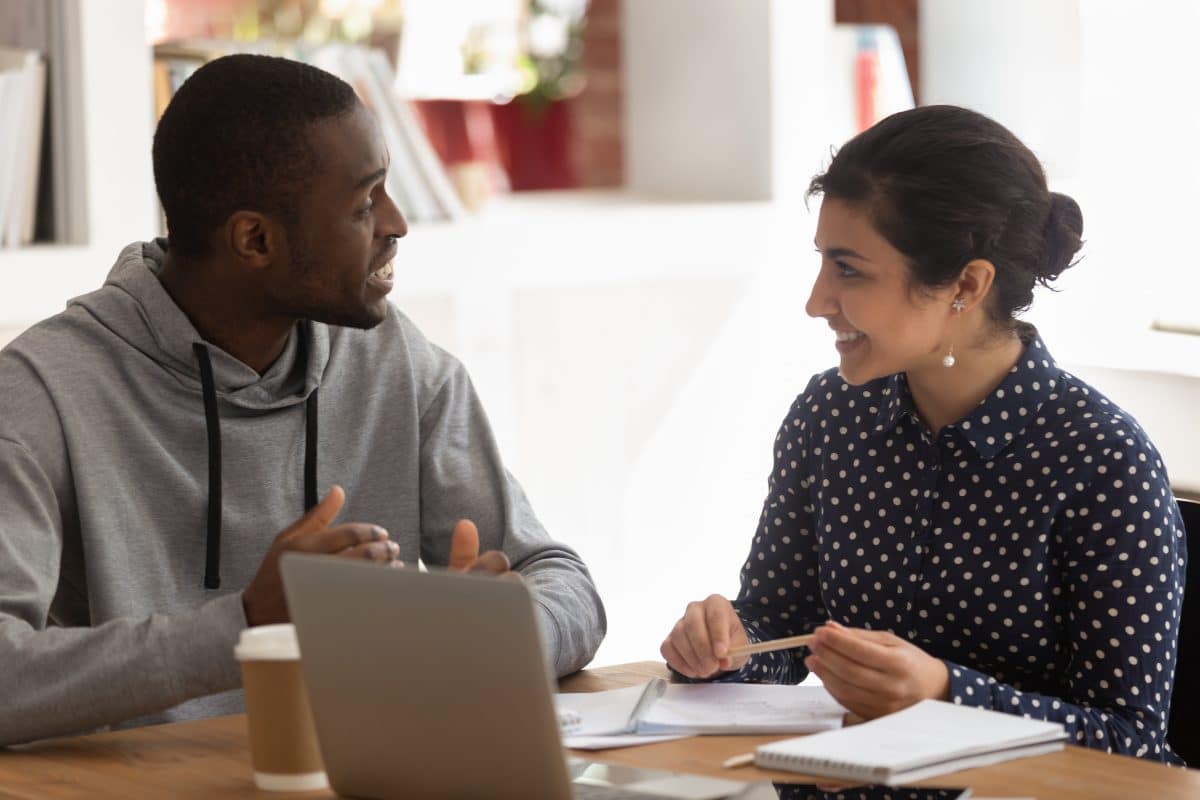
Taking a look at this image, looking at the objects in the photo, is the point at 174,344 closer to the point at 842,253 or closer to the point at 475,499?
the point at 475,499

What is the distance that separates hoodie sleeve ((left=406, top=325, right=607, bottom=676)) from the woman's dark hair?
466 mm

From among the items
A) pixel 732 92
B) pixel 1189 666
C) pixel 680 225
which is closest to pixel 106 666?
pixel 1189 666

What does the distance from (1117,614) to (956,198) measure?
1.45 feet

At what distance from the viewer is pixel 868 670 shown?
143cm

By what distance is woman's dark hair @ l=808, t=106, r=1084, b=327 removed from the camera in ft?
5.70

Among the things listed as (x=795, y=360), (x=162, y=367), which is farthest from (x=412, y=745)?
(x=795, y=360)

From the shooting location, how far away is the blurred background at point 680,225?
265cm

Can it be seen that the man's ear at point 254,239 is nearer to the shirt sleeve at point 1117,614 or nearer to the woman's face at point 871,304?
the woman's face at point 871,304

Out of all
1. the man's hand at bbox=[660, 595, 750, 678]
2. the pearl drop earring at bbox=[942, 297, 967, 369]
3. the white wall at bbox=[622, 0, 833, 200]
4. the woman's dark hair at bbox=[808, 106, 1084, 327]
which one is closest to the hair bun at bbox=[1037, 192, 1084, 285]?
the woman's dark hair at bbox=[808, 106, 1084, 327]

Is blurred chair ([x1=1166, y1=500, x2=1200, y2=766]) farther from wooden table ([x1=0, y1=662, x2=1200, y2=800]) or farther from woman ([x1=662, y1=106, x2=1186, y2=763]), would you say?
wooden table ([x1=0, y1=662, x2=1200, y2=800])

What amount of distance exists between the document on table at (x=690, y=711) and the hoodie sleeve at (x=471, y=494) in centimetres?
18

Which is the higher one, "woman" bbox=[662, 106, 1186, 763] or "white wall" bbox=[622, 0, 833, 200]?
"white wall" bbox=[622, 0, 833, 200]

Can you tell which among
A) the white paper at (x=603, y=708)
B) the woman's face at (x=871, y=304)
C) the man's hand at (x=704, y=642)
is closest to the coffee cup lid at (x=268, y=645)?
the white paper at (x=603, y=708)

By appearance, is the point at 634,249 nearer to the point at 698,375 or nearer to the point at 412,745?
the point at 698,375
